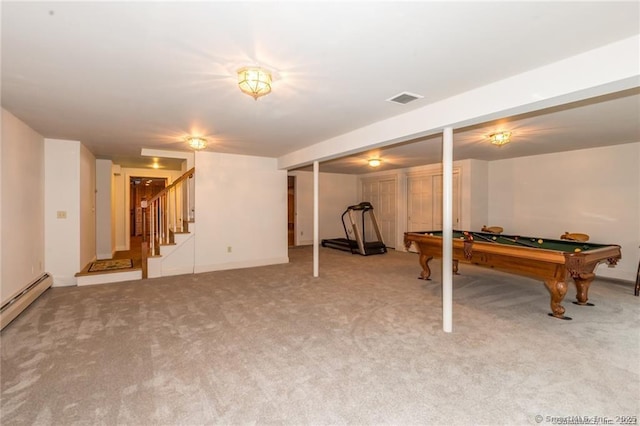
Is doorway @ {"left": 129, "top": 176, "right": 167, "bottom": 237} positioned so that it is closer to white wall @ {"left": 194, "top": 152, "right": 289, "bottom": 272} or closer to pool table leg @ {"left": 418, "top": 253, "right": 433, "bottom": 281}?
white wall @ {"left": 194, "top": 152, "right": 289, "bottom": 272}

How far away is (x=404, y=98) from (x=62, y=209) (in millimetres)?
5552

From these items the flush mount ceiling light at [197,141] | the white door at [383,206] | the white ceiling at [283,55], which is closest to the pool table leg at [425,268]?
the white ceiling at [283,55]

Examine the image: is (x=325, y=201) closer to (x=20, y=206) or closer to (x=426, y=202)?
(x=426, y=202)

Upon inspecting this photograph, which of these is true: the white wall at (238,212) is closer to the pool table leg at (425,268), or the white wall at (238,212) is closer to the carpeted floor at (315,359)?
the carpeted floor at (315,359)

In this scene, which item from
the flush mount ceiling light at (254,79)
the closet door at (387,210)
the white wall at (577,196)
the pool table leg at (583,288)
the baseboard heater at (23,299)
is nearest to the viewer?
the flush mount ceiling light at (254,79)

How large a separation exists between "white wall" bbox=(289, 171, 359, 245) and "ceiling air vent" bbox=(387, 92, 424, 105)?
657 cm

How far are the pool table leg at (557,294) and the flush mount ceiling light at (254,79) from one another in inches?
147

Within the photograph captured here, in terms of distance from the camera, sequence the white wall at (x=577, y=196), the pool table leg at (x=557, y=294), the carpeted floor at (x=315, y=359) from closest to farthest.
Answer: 1. the carpeted floor at (x=315, y=359)
2. the pool table leg at (x=557, y=294)
3. the white wall at (x=577, y=196)

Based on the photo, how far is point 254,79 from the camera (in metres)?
2.29

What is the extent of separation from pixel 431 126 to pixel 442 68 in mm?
875

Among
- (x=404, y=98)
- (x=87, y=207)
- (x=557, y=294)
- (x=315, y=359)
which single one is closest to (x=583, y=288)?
(x=557, y=294)

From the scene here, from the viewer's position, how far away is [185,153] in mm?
5934

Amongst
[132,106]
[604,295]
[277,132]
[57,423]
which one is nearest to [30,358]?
[57,423]

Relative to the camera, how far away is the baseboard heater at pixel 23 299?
3176mm
